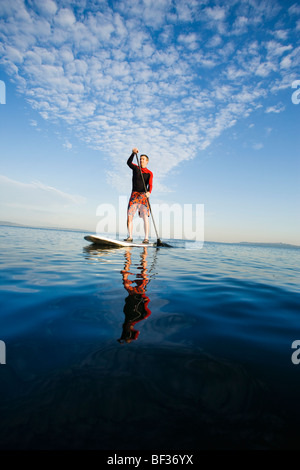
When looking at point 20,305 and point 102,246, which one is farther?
point 102,246

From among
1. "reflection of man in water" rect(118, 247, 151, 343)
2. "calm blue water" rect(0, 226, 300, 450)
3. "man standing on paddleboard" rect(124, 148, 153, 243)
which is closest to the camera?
"calm blue water" rect(0, 226, 300, 450)

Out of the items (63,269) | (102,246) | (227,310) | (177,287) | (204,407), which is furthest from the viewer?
(102,246)

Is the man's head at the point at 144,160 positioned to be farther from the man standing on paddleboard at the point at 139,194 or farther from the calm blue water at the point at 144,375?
the calm blue water at the point at 144,375

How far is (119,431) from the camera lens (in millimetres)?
800

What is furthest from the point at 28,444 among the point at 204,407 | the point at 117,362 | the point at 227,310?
the point at 227,310

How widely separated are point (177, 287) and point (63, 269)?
7.53ft

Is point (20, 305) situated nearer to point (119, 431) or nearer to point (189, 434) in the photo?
point (119, 431)

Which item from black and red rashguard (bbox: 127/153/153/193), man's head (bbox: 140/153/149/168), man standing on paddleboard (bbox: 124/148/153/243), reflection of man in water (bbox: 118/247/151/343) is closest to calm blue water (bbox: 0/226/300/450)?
reflection of man in water (bbox: 118/247/151/343)

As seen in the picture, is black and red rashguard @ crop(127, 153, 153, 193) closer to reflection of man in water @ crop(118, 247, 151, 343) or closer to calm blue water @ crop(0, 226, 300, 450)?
reflection of man in water @ crop(118, 247, 151, 343)

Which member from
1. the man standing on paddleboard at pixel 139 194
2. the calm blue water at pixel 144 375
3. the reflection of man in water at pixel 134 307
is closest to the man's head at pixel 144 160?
the man standing on paddleboard at pixel 139 194

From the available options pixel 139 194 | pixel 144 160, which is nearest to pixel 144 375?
pixel 139 194

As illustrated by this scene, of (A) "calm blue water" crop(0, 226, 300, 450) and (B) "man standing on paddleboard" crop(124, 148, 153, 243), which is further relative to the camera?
(B) "man standing on paddleboard" crop(124, 148, 153, 243)

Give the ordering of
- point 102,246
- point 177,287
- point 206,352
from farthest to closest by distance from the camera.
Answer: point 102,246 → point 177,287 → point 206,352

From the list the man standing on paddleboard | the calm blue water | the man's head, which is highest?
the man's head
